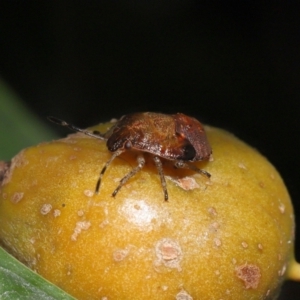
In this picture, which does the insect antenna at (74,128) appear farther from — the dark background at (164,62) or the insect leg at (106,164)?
the dark background at (164,62)

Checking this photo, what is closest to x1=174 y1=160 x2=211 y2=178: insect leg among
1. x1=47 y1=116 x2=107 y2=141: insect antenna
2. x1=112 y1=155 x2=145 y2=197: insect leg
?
x1=112 y1=155 x2=145 y2=197: insect leg

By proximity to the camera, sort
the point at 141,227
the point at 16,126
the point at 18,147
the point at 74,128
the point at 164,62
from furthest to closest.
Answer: the point at 164,62 < the point at 16,126 < the point at 18,147 < the point at 74,128 < the point at 141,227

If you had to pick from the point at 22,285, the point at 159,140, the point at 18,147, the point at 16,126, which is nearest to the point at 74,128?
the point at 159,140

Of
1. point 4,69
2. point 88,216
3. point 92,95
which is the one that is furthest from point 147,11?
point 88,216

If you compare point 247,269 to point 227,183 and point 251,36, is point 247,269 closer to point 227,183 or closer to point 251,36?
point 227,183

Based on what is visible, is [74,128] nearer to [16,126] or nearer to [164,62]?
[16,126]

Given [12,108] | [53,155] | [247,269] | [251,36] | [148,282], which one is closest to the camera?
[148,282]
